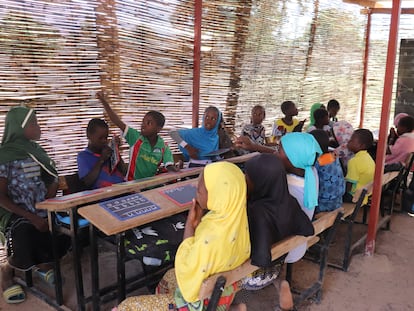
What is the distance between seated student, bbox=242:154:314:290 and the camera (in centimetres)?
220

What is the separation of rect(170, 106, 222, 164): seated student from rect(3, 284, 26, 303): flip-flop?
2.02 m

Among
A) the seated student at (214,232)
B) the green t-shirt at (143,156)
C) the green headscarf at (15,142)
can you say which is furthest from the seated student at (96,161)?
the seated student at (214,232)

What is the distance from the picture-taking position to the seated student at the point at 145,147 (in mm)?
3793

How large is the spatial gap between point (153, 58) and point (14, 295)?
2694 mm

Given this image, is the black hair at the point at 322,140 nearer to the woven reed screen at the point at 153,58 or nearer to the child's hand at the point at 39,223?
the woven reed screen at the point at 153,58

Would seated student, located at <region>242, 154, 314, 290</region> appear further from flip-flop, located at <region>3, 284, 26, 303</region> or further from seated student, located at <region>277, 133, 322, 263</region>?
flip-flop, located at <region>3, 284, 26, 303</region>

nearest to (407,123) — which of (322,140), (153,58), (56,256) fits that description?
(322,140)

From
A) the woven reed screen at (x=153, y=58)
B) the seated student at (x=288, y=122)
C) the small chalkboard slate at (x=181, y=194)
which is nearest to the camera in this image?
the small chalkboard slate at (x=181, y=194)

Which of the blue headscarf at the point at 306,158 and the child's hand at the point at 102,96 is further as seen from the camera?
the child's hand at the point at 102,96

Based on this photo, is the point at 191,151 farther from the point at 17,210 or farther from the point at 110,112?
the point at 17,210

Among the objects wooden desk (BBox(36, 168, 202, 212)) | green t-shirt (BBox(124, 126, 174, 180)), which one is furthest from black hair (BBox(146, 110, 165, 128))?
wooden desk (BBox(36, 168, 202, 212))

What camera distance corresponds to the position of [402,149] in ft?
16.3

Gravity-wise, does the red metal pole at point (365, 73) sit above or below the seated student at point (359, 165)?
above

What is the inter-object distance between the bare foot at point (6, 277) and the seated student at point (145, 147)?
1238 millimetres
